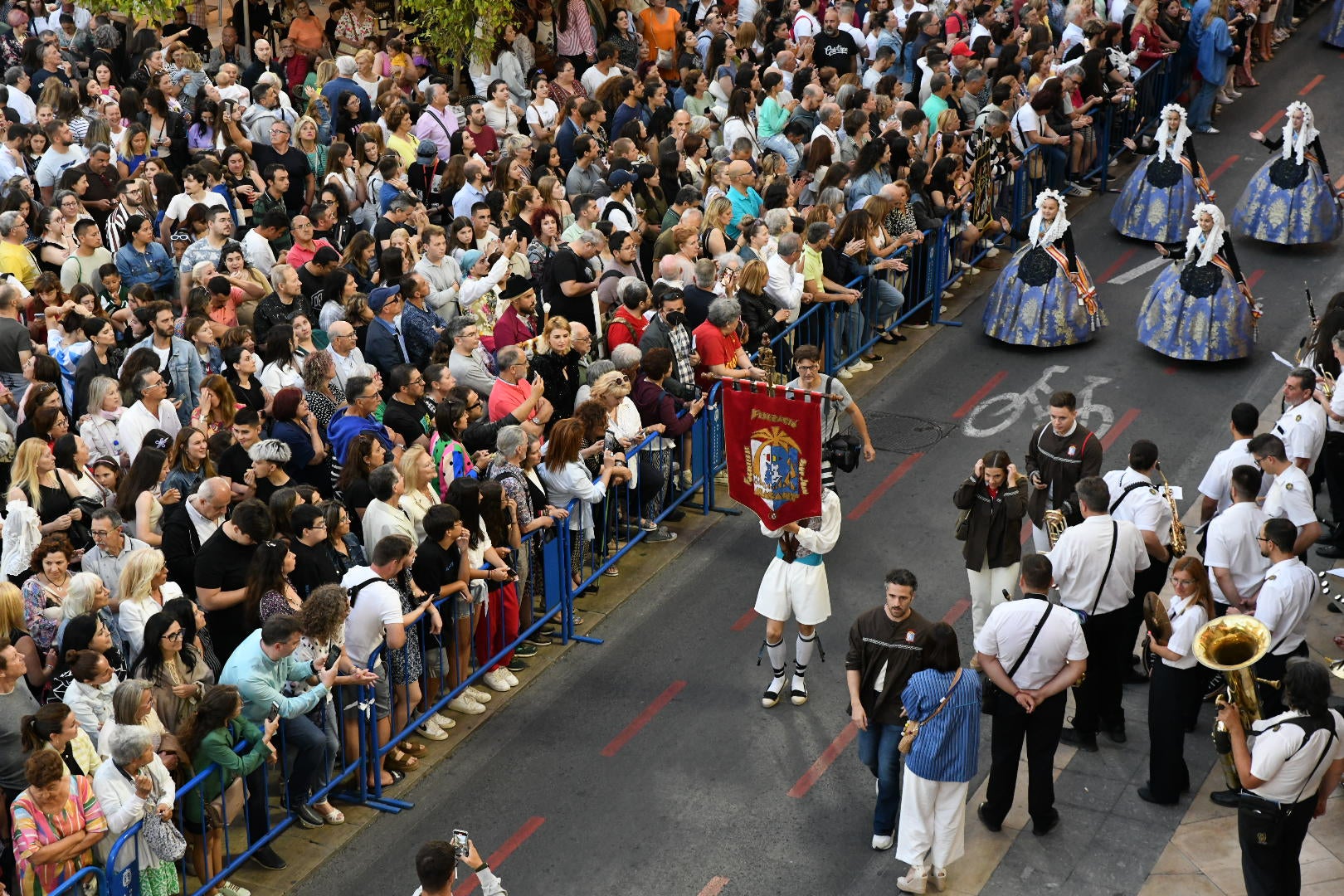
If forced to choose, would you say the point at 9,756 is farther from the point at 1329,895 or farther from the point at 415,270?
the point at 1329,895

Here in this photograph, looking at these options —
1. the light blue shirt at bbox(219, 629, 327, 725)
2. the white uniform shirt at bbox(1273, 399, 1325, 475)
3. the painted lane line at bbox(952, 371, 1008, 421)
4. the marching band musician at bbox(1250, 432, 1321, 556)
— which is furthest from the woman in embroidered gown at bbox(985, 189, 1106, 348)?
the light blue shirt at bbox(219, 629, 327, 725)

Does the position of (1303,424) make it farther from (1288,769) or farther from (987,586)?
(1288,769)

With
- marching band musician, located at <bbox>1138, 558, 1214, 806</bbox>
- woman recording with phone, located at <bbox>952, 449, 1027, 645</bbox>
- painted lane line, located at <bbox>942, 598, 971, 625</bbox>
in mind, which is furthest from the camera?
painted lane line, located at <bbox>942, 598, 971, 625</bbox>

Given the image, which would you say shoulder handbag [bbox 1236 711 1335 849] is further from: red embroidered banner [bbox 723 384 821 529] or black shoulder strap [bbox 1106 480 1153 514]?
red embroidered banner [bbox 723 384 821 529]

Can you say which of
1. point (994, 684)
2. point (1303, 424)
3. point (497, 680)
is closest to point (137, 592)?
point (497, 680)

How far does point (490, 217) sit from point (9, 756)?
879 centimetres

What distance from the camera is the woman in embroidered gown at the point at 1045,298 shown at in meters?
17.8

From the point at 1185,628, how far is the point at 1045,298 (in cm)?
789

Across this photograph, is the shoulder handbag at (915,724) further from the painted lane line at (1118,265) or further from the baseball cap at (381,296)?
the painted lane line at (1118,265)

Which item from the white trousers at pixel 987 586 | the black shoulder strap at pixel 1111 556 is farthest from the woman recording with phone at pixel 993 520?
the black shoulder strap at pixel 1111 556

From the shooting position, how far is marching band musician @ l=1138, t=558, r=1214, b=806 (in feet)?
35.2

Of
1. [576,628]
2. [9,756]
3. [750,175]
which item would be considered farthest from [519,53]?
[9,756]

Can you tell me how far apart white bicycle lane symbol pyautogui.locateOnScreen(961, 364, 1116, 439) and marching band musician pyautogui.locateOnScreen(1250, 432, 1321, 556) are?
3.97m

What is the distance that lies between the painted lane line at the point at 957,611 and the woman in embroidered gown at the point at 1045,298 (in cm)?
535
